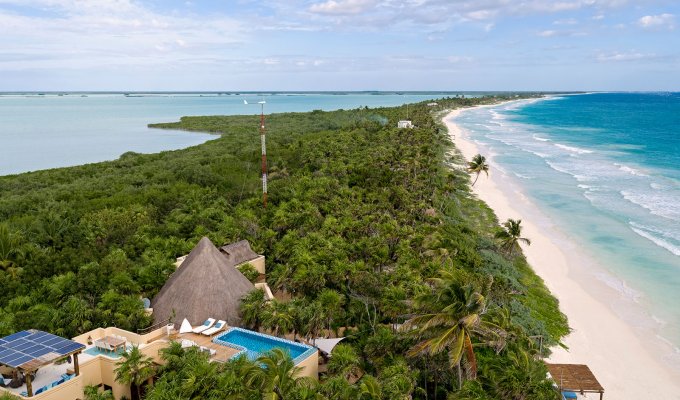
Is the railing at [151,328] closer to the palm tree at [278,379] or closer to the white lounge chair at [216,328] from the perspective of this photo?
the white lounge chair at [216,328]

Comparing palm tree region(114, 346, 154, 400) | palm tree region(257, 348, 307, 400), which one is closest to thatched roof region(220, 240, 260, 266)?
palm tree region(114, 346, 154, 400)

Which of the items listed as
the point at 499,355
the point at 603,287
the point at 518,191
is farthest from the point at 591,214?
the point at 499,355

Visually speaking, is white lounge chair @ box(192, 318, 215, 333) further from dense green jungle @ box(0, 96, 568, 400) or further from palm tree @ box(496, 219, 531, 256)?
palm tree @ box(496, 219, 531, 256)

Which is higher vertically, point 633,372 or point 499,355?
point 499,355

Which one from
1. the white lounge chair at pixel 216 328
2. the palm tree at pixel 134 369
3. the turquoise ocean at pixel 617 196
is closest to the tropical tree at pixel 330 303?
the white lounge chair at pixel 216 328

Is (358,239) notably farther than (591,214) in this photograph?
No

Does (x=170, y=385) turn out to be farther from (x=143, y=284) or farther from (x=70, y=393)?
(x=143, y=284)

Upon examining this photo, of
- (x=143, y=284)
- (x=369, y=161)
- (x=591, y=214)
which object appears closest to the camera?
(x=143, y=284)
